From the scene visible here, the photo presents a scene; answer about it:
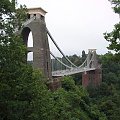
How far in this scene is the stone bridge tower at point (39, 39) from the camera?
2899cm

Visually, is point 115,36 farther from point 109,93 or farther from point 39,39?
point 109,93

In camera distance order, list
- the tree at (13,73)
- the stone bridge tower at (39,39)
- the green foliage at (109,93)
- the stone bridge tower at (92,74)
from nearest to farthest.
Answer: the tree at (13,73) < the green foliage at (109,93) < the stone bridge tower at (39,39) < the stone bridge tower at (92,74)

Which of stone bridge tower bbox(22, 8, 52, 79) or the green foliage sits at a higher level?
stone bridge tower bbox(22, 8, 52, 79)

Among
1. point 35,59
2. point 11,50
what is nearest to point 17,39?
point 11,50

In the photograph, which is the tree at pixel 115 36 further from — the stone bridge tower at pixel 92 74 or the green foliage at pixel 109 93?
the stone bridge tower at pixel 92 74

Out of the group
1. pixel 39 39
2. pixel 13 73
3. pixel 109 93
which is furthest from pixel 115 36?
pixel 109 93

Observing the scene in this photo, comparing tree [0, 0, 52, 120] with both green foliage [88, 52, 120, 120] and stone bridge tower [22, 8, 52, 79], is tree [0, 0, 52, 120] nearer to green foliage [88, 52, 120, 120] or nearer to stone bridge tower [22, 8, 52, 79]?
green foliage [88, 52, 120, 120]

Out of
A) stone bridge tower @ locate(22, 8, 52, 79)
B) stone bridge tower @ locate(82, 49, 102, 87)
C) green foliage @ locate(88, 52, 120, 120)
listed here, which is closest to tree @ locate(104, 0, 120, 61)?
green foliage @ locate(88, 52, 120, 120)

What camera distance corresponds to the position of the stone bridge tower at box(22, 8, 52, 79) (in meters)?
29.0

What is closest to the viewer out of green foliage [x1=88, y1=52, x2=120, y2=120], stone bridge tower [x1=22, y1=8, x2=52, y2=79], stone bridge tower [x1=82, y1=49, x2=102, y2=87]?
green foliage [x1=88, y1=52, x2=120, y2=120]

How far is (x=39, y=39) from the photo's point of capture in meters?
29.6

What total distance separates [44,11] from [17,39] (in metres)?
23.3

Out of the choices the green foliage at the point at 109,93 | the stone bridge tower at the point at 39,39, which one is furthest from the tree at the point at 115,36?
the stone bridge tower at the point at 39,39

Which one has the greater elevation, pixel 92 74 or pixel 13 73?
pixel 92 74
